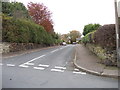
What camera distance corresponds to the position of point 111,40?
9203 mm

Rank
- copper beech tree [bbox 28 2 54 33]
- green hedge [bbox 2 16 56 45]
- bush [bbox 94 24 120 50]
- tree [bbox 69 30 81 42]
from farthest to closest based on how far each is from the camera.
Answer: tree [bbox 69 30 81 42] < copper beech tree [bbox 28 2 54 33] < green hedge [bbox 2 16 56 45] < bush [bbox 94 24 120 50]

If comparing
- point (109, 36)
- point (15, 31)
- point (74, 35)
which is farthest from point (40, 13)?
point (74, 35)

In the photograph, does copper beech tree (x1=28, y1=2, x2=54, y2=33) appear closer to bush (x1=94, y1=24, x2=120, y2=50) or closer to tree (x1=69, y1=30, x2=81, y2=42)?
bush (x1=94, y1=24, x2=120, y2=50)

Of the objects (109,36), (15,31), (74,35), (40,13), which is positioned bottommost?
(109,36)

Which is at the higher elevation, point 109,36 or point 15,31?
point 15,31

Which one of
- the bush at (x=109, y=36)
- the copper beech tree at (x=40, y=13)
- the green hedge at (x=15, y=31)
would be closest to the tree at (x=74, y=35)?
the copper beech tree at (x=40, y=13)

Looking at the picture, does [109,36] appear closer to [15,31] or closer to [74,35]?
[15,31]

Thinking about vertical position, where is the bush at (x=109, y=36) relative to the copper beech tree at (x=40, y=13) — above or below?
below

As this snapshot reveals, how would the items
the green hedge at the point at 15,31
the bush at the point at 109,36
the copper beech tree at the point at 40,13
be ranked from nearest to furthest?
the bush at the point at 109,36, the green hedge at the point at 15,31, the copper beech tree at the point at 40,13

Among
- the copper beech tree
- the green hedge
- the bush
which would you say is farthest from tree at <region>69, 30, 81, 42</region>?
the bush

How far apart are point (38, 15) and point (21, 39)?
568 inches

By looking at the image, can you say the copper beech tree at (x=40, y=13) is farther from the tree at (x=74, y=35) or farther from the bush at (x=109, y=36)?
the tree at (x=74, y=35)

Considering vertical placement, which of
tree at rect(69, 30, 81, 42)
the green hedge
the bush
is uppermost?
tree at rect(69, 30, 81, 42)

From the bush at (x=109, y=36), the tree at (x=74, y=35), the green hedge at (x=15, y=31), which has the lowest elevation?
the bush at (x=109, y=36)
